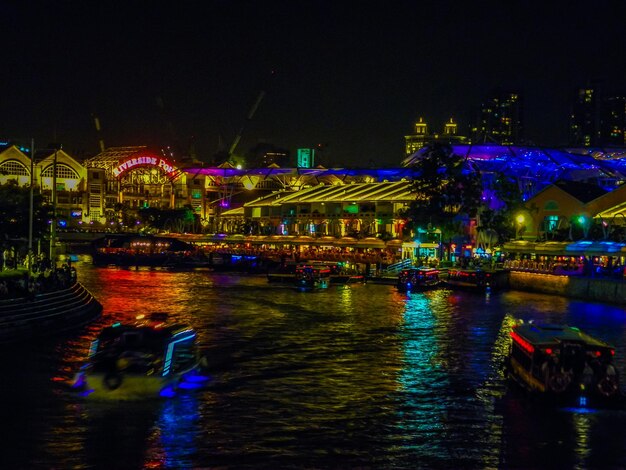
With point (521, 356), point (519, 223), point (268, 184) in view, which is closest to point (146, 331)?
point (521, 356)

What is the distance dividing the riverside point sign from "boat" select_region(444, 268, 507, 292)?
95.0 metres

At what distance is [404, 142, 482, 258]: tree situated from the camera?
258 ft

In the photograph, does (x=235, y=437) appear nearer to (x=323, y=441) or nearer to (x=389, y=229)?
(x=323, y=441)

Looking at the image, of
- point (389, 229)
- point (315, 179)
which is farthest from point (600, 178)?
point (315, 179)

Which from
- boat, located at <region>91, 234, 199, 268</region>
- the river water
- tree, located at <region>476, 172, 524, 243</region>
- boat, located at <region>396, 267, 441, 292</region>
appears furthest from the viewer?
boat, located at <region>91, 234, 199, 268</region>

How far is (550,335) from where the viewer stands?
21.0 m

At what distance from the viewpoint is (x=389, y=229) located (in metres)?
99.8

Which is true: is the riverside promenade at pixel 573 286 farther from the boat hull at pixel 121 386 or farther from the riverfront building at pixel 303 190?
the boat hull at pixel 121 386

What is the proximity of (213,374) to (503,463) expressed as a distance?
10.4 m

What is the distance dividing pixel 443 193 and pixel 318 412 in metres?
61.4

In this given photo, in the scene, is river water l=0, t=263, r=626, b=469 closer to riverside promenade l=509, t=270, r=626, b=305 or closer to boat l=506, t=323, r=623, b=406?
boat l=506, t=323, r=623, b=406

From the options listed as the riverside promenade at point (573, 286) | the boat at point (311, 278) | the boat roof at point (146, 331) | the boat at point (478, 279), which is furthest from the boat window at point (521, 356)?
the boat at point (311, 278)

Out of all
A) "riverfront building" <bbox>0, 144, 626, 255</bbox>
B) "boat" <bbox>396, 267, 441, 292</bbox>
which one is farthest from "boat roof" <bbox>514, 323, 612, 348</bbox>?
"riverfront building" <bbox>0, 144, 626, 255</bbox>

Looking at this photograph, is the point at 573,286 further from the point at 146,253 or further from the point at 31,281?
the point at 146,253
